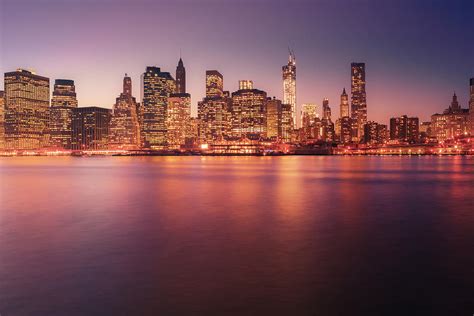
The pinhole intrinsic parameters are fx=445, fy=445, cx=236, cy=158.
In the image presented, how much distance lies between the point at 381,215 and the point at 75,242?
1796cm

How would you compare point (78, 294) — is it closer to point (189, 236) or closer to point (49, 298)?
point (49, 298)

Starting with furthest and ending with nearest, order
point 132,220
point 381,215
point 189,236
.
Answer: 1. point 381,215
2. point 132,220
3. point 189,236

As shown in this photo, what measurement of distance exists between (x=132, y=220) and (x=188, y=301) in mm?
15140

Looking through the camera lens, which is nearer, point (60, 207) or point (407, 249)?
point (407, 249)

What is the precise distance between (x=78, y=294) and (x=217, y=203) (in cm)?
2259

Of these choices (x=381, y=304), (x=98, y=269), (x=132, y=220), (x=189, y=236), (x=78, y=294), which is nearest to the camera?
(x=381, y=304)

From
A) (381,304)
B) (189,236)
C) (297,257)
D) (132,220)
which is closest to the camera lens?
(381,304)

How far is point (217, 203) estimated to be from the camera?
34.6 m

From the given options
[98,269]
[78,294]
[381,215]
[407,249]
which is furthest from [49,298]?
[381,215]

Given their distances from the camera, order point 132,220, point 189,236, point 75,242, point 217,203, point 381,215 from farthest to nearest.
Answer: point 217,203 < point 381,215 < point 132,220 < point 189,236 < point 75,242

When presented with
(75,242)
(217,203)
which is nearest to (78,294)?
(75,242)

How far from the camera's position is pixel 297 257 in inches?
653

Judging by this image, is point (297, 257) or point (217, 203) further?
point (217, 203)

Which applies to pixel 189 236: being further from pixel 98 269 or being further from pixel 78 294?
pixel 78 294
